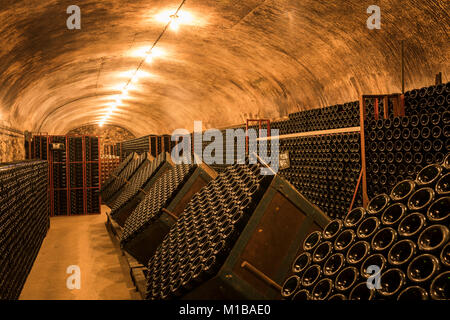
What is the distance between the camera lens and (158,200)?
16.9ft

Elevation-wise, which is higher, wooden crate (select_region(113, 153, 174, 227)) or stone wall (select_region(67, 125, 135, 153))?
stone wall (select_region(67, 125, 135, 153))

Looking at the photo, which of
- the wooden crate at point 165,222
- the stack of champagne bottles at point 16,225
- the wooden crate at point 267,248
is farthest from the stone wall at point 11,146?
the wooden crate at point 267,248

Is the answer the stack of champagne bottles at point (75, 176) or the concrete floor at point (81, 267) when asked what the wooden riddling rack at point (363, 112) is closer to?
the concrete floor at point (81, 267)

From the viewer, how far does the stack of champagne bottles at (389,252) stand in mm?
1738

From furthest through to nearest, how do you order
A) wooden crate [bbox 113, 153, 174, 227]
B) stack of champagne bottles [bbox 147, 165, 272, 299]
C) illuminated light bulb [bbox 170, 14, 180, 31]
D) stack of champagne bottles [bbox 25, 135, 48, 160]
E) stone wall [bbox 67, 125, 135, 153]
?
stone wall [bbox 67, 125, 135, 153], stack of champagne bottles [bbox 25, 135, 48, 160], illuminated light bulb [bbox 170, 14, 180, 31], wooden crate [bbox 113, 153, 174, 227], stack of champagne bottles [bbox 147, 165, 272, 299]

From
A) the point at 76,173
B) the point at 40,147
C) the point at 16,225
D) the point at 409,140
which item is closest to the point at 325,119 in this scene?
the point at 409,140

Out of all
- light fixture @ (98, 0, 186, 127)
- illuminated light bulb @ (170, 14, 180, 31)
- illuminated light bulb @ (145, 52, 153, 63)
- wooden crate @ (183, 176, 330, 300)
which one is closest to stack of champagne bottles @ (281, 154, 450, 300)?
→ wooden crate @ (183, 176, 330, 300)

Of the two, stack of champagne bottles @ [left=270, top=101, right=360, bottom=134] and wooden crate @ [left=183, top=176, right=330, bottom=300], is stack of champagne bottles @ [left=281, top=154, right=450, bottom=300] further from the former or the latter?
stack of champagne bottles @ [left=270, top=101, right=360, bottom=134]

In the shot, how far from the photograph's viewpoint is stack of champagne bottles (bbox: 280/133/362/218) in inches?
184

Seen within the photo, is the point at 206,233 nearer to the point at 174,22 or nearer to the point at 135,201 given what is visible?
the point at 135,201

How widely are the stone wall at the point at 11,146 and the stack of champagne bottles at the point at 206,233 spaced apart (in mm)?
7015

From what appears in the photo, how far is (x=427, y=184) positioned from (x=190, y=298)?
174cm

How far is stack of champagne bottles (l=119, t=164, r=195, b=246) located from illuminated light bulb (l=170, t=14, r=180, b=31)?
292 centimetres

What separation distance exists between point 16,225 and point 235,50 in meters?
5.84
